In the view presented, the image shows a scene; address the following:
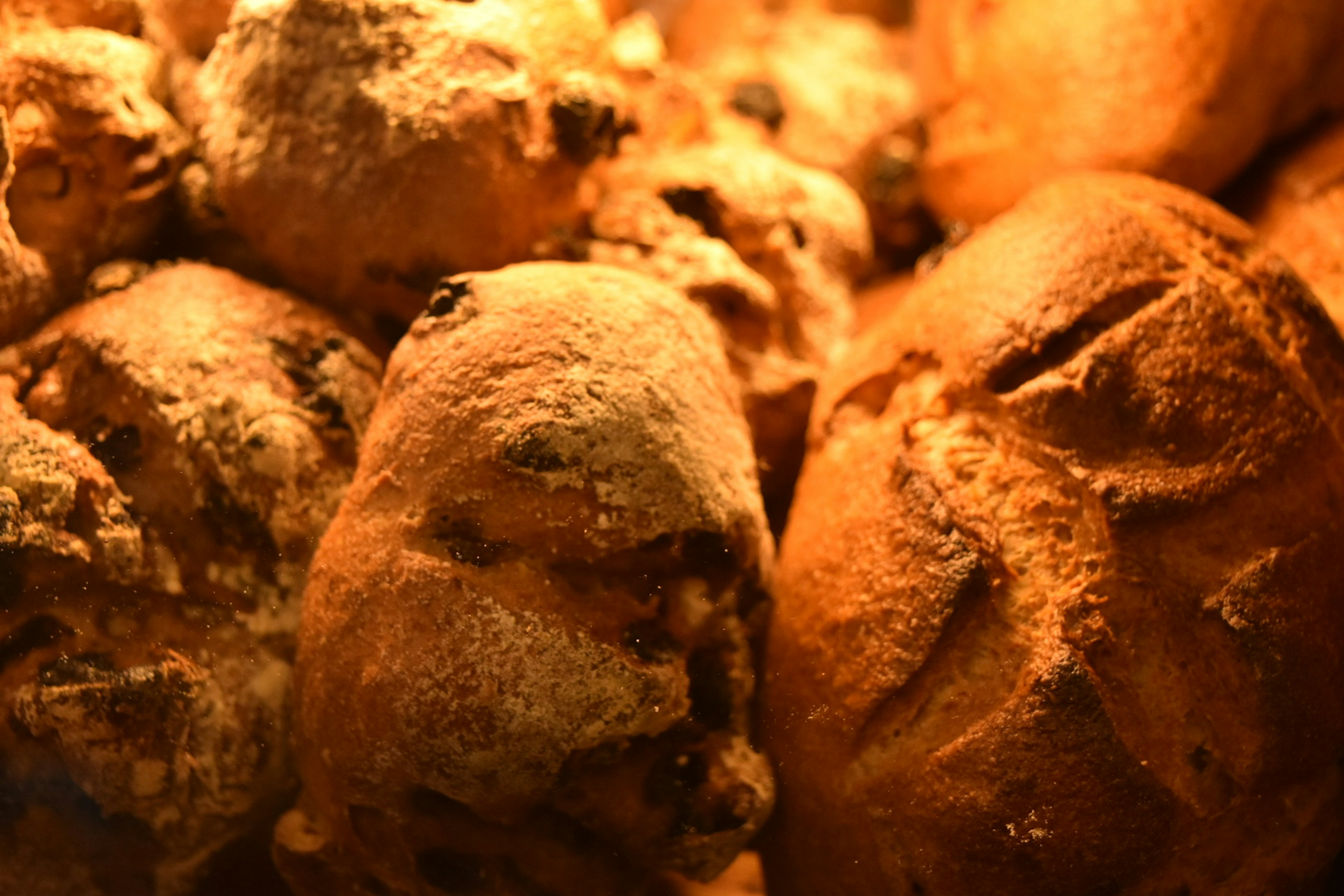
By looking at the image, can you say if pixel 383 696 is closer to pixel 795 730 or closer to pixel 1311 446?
pixel 795 730

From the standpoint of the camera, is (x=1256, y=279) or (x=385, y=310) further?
(x=385, y=310)

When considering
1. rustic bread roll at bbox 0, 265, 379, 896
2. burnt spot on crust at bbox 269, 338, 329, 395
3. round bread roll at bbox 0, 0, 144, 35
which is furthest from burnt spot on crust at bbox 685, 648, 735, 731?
round bread roll at bbox 0, 0, 144, 35

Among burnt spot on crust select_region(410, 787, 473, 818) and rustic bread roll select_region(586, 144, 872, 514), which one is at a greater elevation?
rustic bread roll select_region(586, 144, 872, 514)

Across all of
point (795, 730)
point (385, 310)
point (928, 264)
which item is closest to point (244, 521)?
point (385, 310)

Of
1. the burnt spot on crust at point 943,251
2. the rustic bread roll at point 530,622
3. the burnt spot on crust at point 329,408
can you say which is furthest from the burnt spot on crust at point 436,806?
the burnt spot on crust at point 943,251

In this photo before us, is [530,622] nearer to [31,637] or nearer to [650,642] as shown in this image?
[650,642]

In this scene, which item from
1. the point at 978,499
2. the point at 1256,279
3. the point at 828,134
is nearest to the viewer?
the point at 978,499

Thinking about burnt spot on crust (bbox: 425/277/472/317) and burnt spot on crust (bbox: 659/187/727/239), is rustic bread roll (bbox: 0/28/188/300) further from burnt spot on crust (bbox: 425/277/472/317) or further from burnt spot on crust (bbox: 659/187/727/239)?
burnt spot on crust (bbox: 659/187/727/239)
